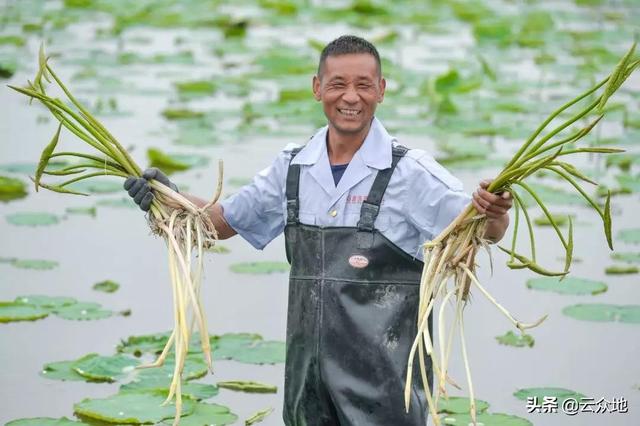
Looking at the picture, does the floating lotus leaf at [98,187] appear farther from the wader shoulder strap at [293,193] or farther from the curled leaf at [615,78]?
the curled leaf at [615,78]

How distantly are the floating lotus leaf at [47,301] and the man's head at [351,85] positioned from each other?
2401 mm

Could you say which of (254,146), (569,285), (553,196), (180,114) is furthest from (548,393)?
(180,114)

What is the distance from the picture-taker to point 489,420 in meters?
4.25

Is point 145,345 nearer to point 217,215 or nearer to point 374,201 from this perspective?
point 217,215

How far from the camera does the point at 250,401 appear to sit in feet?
14.6

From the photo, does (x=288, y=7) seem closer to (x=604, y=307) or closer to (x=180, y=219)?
(x=604, y=307)

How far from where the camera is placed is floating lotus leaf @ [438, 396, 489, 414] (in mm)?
4254

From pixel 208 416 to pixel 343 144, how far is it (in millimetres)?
1310

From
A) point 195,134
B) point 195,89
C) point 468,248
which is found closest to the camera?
point 468,248

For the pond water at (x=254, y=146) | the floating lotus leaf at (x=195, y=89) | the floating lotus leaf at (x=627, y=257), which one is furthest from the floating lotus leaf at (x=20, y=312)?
the floating lotus leaf at (x=195, y=89)

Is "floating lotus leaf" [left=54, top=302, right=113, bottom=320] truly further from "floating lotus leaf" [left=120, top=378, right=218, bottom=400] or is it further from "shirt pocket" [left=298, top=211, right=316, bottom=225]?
"shirt pocket" [left=298, top=211, right=316, bottom=225]

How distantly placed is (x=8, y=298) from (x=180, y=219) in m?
2.34

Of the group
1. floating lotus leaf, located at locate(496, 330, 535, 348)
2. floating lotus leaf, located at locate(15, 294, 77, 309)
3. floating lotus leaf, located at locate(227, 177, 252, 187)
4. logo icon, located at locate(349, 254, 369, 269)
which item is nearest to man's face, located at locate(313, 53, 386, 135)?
logo icon, located at locate(349, 254, 369, 269)

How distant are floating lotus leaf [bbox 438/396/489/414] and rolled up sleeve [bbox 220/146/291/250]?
1053 millimetres
